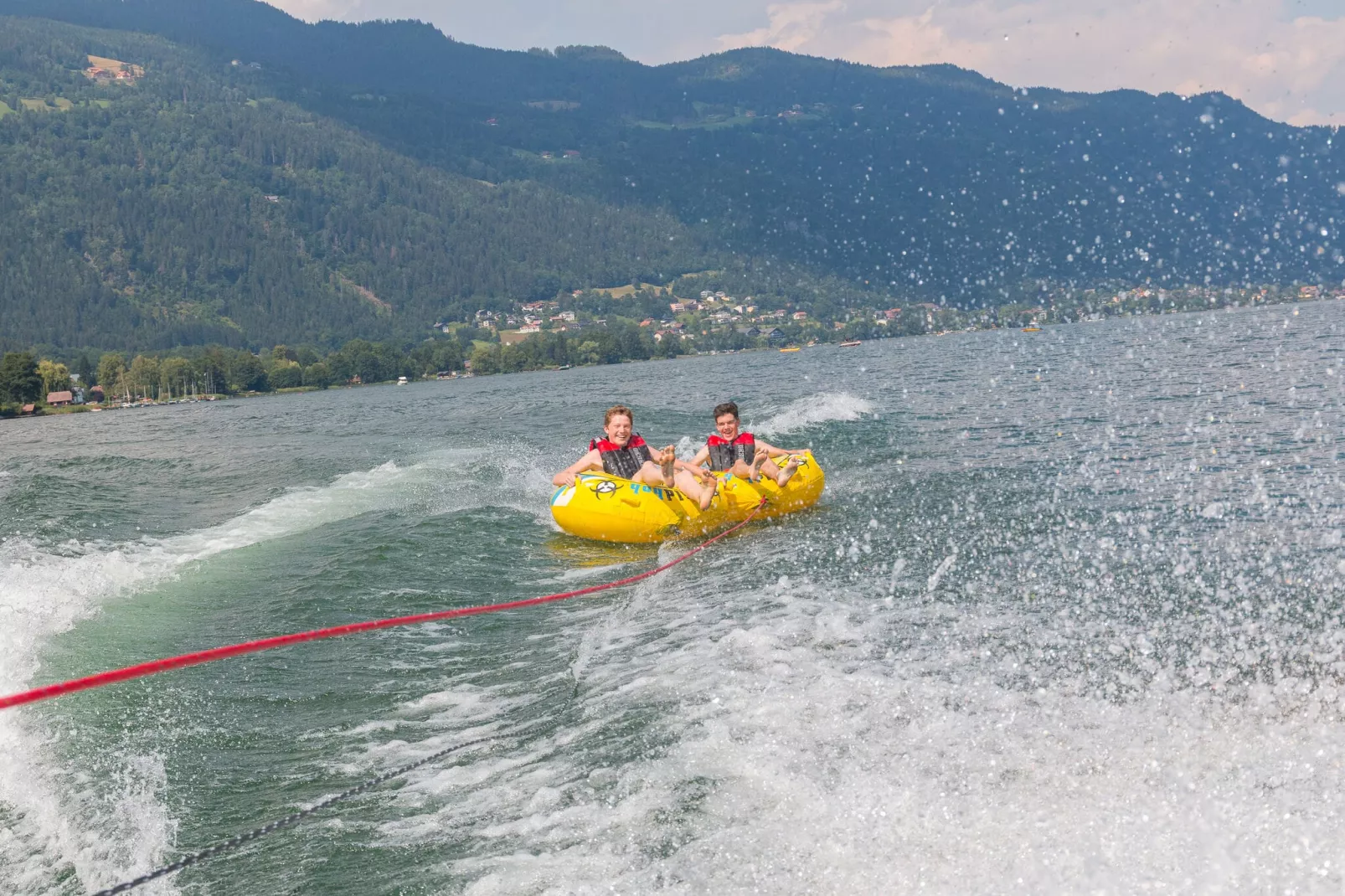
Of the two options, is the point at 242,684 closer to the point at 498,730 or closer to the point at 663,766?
the point at 498,730

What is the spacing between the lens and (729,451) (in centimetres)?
1337

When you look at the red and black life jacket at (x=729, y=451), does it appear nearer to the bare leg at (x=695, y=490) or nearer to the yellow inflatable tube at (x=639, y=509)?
the yellow inflatable tube at (x=639, y=509)

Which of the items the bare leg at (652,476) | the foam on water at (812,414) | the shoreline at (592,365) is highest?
the bare leg at (652,476)

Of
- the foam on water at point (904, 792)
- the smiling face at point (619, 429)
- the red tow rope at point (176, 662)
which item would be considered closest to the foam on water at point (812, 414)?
the smiling face at point (619, 429)

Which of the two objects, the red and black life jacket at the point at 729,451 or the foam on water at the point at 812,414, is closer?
the red and black life jacket at the point at 729,451

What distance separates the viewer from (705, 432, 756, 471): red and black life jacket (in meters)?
13.3

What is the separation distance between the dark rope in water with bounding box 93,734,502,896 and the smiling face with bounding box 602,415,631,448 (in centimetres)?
680

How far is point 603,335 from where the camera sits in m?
136

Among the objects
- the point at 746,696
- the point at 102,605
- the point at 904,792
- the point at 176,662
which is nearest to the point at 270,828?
the point at 176,662

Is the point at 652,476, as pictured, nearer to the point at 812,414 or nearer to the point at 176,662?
the point at 176,662

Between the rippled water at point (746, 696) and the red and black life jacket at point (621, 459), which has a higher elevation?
the red and black life jacket at point (621, 459)

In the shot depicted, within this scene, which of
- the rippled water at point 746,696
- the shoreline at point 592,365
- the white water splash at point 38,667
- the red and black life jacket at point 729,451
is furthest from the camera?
the shoreline at point 592,365

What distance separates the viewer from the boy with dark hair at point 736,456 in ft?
43.2

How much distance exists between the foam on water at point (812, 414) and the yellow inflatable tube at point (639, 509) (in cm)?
1282
